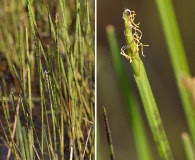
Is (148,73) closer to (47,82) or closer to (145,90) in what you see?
(47,82)

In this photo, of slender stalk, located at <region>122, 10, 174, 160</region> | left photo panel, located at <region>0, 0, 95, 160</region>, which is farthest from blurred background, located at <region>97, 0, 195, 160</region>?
slender stalk, located at <region>122, 10, 174, 160</region>

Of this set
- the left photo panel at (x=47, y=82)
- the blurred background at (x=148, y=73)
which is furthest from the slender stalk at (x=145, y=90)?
the left photo panel at (x=47, y=82)

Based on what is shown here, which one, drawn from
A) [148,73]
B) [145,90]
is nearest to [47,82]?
[148,73]

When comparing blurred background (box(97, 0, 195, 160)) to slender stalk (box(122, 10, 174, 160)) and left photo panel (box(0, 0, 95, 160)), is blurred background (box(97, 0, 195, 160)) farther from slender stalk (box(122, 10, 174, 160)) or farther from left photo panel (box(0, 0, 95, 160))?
slender stalk (box(122, 10, 174, 160))

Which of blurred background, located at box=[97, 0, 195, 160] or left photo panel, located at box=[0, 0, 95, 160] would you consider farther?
left photo panel, located at box=[0, 0, 95, 160]

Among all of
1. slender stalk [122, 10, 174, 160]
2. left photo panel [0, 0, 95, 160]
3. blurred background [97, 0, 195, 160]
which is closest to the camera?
slender stalk [122, 10, 174, 160]

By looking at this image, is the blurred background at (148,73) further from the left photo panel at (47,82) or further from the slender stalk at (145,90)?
the slender stalk at (145,90)
